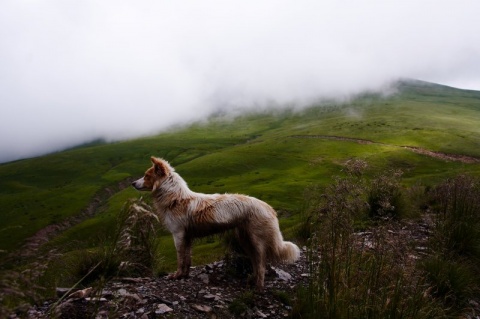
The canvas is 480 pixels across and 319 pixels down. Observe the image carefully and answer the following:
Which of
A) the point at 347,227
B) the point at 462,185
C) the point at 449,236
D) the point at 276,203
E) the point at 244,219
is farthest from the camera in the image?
the point at 276,203

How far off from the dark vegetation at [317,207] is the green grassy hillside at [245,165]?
25.5 inches

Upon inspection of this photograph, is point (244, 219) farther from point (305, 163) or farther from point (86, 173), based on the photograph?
point (86, 173)

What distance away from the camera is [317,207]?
6781 millimetres

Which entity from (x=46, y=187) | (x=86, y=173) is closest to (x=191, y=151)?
(x=86, y=173)

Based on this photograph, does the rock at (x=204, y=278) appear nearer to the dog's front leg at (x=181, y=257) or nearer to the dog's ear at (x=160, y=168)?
the dog's front leg at (x=181, y=257)

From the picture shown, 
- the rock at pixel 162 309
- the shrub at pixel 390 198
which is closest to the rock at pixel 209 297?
the rock at pixel 162 309

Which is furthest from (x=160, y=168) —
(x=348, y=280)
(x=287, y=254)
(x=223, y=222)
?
(x=348, y=280)

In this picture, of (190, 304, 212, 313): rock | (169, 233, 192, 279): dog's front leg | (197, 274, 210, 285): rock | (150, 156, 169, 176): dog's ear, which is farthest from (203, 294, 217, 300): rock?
(150, 156, 169, 176): dog's ear

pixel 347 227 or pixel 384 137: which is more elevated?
pixel 347 227

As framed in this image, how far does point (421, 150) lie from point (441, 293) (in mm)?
106182

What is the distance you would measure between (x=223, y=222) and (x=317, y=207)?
11.6ft

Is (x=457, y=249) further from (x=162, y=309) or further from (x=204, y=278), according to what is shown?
(x=162, y=309)

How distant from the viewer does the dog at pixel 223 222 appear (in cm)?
957

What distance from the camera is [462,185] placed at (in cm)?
1197
